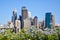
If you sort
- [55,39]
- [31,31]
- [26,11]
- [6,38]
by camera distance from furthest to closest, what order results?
[26,11]
[31,31]
[55,39]
[6,38]

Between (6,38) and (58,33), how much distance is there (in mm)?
1835

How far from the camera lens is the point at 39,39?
7.17 m

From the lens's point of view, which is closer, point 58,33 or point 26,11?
point 58,33

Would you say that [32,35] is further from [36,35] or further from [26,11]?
[26,11]

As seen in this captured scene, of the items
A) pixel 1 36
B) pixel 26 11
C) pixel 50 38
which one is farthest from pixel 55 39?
pixel 26 11

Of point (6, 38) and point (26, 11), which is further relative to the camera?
point (26, 11)

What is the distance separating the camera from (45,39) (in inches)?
289

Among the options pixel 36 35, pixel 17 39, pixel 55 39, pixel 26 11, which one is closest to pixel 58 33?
pixel 55 39

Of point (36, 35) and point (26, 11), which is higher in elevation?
point (26, 11)

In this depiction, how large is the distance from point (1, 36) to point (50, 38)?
188cm

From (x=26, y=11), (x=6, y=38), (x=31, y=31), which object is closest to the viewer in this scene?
(x=6, y=38)

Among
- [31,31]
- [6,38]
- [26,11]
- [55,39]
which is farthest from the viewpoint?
[26,11]

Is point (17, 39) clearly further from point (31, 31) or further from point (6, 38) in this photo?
point (31, 31)

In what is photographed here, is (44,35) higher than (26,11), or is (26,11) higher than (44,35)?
(26,11)
